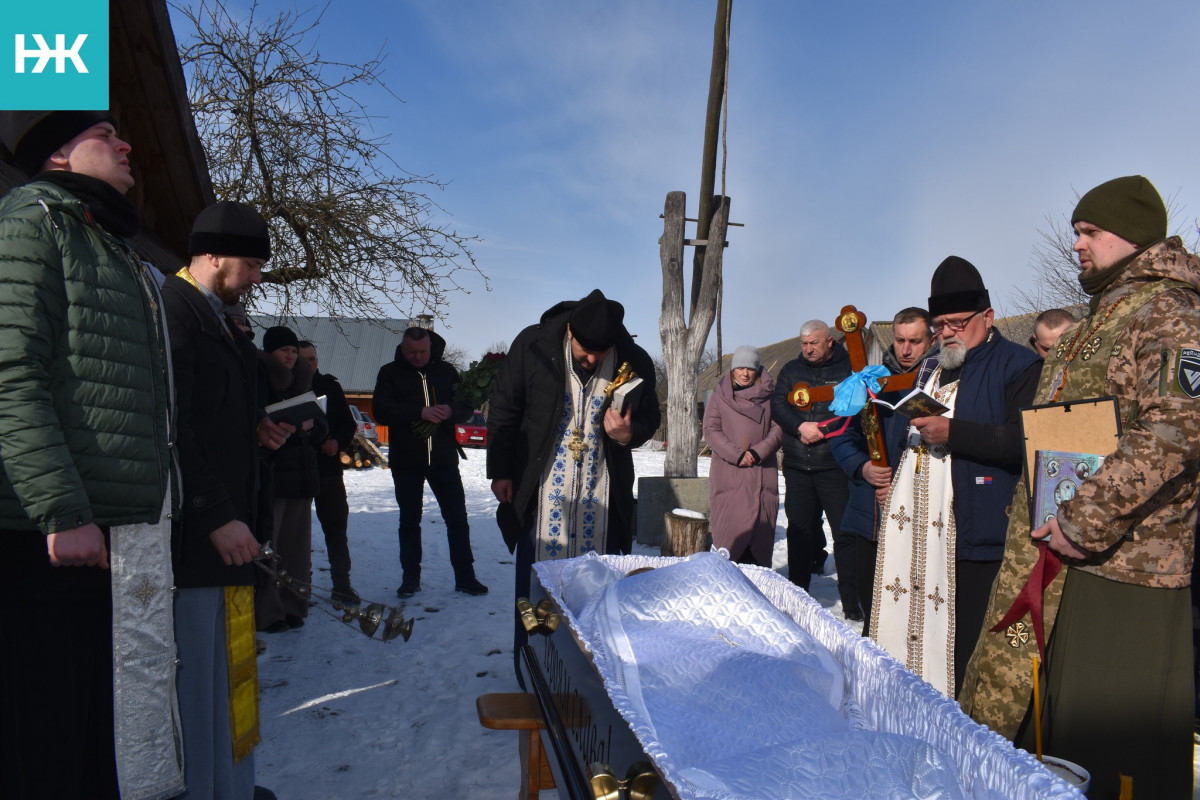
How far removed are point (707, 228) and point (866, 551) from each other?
4.38 m

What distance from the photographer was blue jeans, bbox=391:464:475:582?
536 cm

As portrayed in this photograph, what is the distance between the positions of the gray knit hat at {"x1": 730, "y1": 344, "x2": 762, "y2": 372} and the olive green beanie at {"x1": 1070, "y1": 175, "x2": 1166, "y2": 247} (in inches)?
141

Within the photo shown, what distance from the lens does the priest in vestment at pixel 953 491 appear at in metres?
2.77

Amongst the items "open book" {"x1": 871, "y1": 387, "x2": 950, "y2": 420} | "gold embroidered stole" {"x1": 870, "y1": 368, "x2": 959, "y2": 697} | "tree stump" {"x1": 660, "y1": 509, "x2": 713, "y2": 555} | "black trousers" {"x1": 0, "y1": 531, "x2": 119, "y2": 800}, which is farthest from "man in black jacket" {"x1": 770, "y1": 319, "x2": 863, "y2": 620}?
"black trousers" {"x1": 0, "y1": 531, "x2": 119, "y2": 800}

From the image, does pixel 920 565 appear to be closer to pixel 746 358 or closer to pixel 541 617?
pixel 541 617

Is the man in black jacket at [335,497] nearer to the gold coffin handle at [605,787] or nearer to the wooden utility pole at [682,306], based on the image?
the wooden utility pole at [682,306]

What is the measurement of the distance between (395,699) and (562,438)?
1549 mm

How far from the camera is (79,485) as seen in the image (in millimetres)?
1640

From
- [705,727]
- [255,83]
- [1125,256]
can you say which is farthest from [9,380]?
[255,83]

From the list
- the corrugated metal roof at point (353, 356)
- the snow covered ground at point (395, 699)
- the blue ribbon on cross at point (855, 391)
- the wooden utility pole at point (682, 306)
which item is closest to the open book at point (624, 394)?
the blue ribbon on cross at point (855, 391)

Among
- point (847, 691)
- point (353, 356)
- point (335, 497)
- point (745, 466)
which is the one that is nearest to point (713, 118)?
point (745, 466)

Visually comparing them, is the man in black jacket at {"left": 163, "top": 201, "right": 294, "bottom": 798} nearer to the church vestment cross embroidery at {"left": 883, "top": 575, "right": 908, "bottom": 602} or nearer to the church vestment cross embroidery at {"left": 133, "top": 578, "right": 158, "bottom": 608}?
the church vestment cross embroidery at {"left": 133, "top": 578, "right": 158, "bottom": 608}

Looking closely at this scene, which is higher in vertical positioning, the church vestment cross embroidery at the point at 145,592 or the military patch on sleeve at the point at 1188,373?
the military patch on sleeve at the point at 1188,373

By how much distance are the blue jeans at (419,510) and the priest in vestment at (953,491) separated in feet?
10.5
